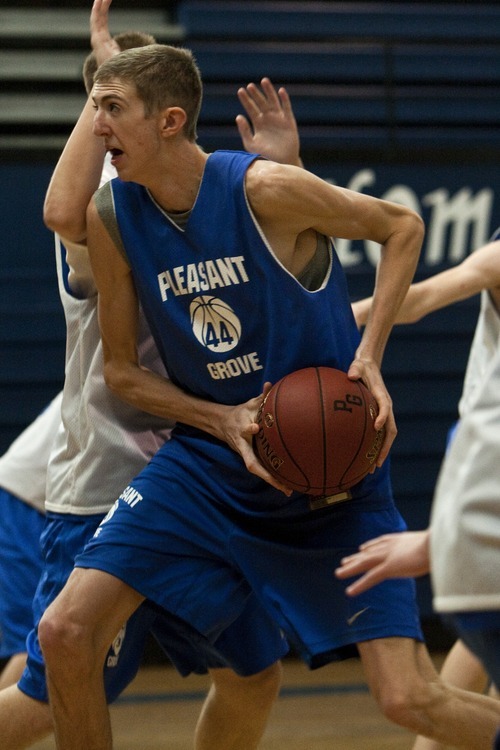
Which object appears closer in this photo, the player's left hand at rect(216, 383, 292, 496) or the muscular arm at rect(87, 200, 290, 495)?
the player's left hand at rect(216, 383, 292, 496)

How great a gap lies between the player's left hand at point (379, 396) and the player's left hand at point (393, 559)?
88 centimetres

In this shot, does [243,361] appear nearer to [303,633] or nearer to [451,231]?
[303,633]

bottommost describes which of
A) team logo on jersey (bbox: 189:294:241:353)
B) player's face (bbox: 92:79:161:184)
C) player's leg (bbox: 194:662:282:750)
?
player's leg (bbox: 194:662:282:750)

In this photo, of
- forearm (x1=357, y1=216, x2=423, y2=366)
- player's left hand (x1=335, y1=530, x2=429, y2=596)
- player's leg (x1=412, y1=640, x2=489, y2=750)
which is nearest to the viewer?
player's left hand (x1=335, y1=530, x2=429, y2=596)

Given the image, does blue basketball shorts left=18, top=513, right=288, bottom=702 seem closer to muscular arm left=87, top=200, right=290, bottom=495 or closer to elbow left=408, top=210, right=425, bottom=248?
muscular arm left=87, top=200, right=290, bottom=495

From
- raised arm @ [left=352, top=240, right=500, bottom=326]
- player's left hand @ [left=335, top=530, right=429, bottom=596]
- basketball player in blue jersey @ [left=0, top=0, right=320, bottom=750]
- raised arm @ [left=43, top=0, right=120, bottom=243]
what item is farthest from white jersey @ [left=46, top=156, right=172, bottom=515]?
player's left hand @ [left=335, top=530, right=429, bottom=596]

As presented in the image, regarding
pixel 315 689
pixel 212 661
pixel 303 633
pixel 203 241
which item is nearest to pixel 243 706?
pixel 212 661

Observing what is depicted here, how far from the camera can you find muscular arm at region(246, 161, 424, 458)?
9.48ft

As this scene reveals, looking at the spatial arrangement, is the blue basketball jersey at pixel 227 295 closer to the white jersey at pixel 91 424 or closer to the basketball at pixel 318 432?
the basketball at pixel 318 432

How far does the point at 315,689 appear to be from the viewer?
17.8 feet

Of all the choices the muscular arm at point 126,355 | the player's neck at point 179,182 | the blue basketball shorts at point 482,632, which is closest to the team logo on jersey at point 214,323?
the muscular arm at point 126,355

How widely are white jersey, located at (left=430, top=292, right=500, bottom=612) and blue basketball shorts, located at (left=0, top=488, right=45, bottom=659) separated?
2590 mm

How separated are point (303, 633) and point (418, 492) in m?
3.46

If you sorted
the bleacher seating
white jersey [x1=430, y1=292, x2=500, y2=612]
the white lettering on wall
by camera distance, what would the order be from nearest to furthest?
1. white jersey [x1=430, y1=292, x2=500, y2=612]
2. the bleacher seating
3. the white lettering on wall
